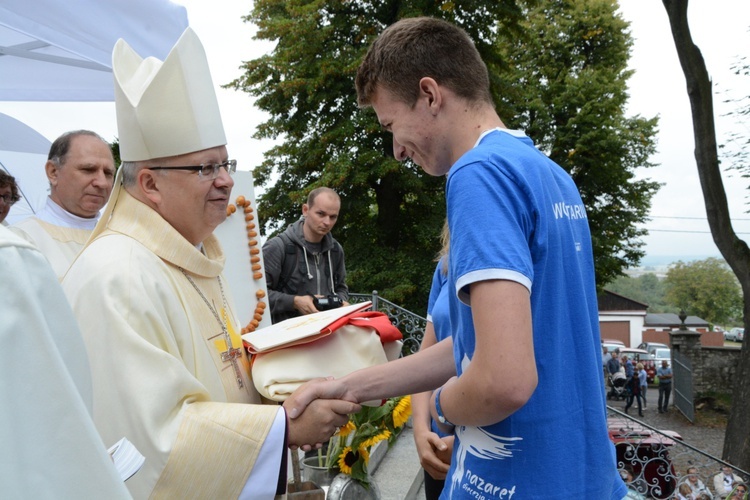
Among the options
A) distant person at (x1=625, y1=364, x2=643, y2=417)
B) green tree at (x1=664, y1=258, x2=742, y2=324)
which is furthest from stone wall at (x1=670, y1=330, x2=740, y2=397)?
green tree at (x1=664, y1=258, x2=742, y2=324)

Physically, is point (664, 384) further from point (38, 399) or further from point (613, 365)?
point (38, 399)

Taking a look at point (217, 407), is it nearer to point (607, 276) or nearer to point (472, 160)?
point (472, 160)

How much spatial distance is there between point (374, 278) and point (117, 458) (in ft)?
45.9

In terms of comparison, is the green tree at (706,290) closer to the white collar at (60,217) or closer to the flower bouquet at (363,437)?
the flower bouquet at (363,437)

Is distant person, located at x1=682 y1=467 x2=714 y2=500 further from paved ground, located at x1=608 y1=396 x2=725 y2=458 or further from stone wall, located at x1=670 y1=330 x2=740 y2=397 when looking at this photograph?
stone wall, located at x1=670 y1=330 x2=740 y2=397

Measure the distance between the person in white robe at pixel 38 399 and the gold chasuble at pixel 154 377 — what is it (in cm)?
94

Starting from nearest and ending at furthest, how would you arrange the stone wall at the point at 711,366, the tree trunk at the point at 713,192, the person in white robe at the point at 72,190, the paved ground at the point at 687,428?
the person in white robe at the point at 72,190 < the tree trunk at the point at 713,192 < the paved ground at the point at 687,428 < the stone wall at the point at 711,366

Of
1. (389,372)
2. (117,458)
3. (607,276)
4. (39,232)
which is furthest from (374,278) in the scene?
(117,458)

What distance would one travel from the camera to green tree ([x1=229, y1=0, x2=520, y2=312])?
49.6 ft

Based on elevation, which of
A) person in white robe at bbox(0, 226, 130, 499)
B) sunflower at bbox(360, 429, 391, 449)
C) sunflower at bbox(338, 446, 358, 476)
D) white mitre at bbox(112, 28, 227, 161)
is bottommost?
sunflower at bbox(338, 446, 358, 476)

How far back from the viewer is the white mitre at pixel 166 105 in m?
2.02

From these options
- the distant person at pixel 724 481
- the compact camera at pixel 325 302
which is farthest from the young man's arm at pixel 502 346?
the distant person at pixel 724 481

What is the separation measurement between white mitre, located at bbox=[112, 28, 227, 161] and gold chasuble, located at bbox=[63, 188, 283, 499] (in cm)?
25

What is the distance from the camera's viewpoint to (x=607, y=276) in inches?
827
